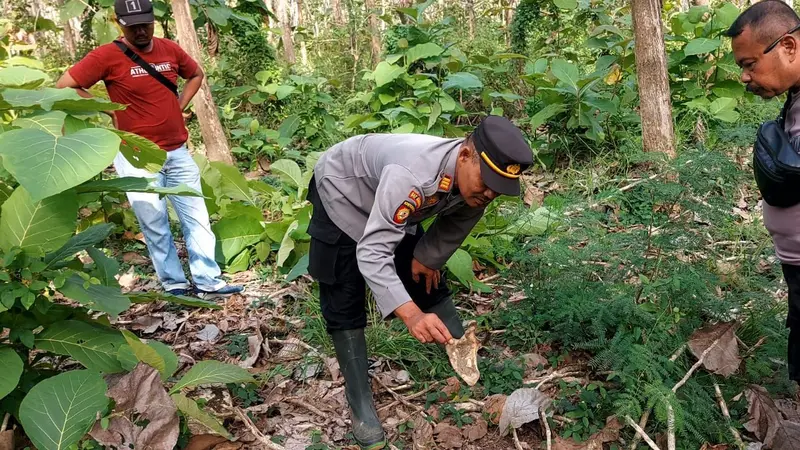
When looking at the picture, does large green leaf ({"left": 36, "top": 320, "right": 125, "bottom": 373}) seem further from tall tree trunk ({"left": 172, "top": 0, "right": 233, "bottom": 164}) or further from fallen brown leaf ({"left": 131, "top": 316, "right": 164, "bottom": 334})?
tall tree trunk ({"left": 172, "top": 0, "right": 233, "bottom": 164})

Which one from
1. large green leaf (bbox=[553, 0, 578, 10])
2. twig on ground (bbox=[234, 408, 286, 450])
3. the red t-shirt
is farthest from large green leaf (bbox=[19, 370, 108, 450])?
large green leaf (bbox=[553, 0, 578, 10])

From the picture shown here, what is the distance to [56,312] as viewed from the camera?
7.67ft

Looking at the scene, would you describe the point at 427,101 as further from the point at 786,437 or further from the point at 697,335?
the point at 786,437

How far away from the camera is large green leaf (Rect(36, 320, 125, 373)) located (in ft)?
7.43

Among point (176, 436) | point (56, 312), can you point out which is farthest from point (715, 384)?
point (56, 312)

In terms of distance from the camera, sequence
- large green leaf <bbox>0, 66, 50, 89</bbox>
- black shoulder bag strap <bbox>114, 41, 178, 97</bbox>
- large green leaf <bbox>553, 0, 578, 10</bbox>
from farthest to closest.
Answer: large green leaf <bbox>553, 0, 578, 10</bbox>, black shoulder bag strap <bbox>114, 41, 178, 97</bbox>, large green leaf <bbox>0, 66, 50, 89</bbox>

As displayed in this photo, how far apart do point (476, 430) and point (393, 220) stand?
1.09 meters

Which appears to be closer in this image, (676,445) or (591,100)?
(676,445)

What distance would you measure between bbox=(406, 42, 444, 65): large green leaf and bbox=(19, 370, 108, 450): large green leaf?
13.0 feet

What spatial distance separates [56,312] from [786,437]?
9.12 feet

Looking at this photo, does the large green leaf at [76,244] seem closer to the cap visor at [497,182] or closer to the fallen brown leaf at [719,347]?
the cap visor at [497,182]

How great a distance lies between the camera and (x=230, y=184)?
185 inches

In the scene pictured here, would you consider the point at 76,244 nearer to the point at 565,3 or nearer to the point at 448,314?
the point at 448,314

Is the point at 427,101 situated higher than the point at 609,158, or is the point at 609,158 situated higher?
the point at 427,101
